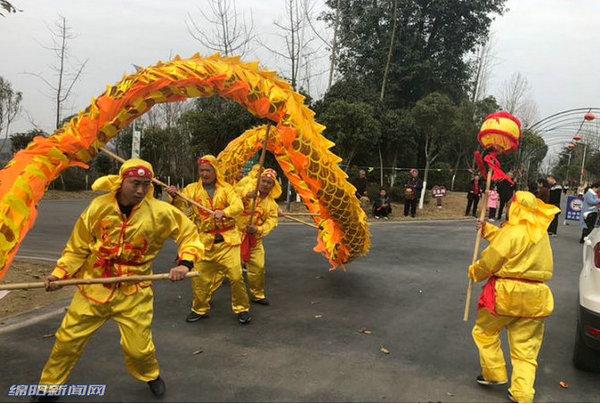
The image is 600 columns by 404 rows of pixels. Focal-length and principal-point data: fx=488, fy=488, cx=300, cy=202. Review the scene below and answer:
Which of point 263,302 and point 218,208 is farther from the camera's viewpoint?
point 263,302

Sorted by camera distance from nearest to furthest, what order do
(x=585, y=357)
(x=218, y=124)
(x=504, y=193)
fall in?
(x=585, y=357)
(x=504, y=193)
(x=218, y=124)

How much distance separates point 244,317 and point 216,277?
60 cm

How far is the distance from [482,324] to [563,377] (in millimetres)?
1013

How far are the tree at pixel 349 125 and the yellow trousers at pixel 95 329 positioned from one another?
1339 centimetres

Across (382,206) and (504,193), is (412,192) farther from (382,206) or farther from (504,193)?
(504,193)

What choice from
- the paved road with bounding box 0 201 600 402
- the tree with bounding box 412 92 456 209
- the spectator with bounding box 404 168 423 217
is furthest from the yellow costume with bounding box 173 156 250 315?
the tree with bounding box 412 92 456 209

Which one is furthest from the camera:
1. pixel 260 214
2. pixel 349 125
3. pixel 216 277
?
pixel 349 125

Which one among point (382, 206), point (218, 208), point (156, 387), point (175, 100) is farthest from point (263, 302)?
point (382, 206)

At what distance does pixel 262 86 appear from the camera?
5.58 m

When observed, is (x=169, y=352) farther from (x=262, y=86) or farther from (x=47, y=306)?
(x=262, y=86)

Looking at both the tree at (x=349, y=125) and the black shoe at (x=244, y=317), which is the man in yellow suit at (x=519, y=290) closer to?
the black shoe at (x=244, y=317)

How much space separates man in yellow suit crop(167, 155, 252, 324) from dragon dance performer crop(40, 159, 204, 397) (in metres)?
1.84

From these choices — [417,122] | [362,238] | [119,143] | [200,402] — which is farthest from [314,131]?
[119,143]

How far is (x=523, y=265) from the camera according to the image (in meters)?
3.79
